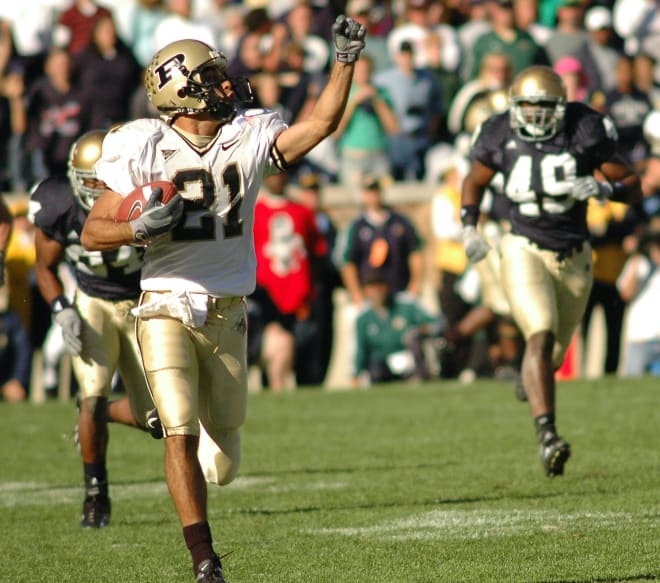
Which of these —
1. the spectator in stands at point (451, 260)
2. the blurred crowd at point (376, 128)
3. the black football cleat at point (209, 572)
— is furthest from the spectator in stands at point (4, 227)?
the spectator in stands at point (451, 260)

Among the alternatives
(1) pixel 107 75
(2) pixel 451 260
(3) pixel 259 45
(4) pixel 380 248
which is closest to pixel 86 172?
(4) pixel 380 248

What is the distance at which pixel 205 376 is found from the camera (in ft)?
15.4

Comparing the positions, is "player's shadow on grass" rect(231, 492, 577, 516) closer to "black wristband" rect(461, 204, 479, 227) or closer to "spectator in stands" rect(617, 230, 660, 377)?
"black wristband" rect(461, 204, 479, 227)

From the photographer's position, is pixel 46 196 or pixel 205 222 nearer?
pixel 205 222

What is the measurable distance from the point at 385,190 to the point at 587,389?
2.90 meters

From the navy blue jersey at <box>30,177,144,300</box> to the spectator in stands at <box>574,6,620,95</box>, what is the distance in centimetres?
689

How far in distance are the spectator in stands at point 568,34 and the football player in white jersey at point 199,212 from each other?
8.10m

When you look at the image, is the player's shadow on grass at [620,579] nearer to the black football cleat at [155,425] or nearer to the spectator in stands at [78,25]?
the black football cleat at [155,425]

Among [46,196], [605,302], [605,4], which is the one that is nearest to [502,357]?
[605,302]

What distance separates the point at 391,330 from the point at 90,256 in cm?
505

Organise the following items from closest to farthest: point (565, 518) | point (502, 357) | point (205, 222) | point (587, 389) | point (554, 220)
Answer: point (205, 222) < point (565, 518) < point (554, 220) < point (587, 389) < point (502, 357)

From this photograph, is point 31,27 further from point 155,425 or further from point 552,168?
point 155,425

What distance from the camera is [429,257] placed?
12.5 meters

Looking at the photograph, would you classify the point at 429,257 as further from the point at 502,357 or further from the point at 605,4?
the point at 605,4
